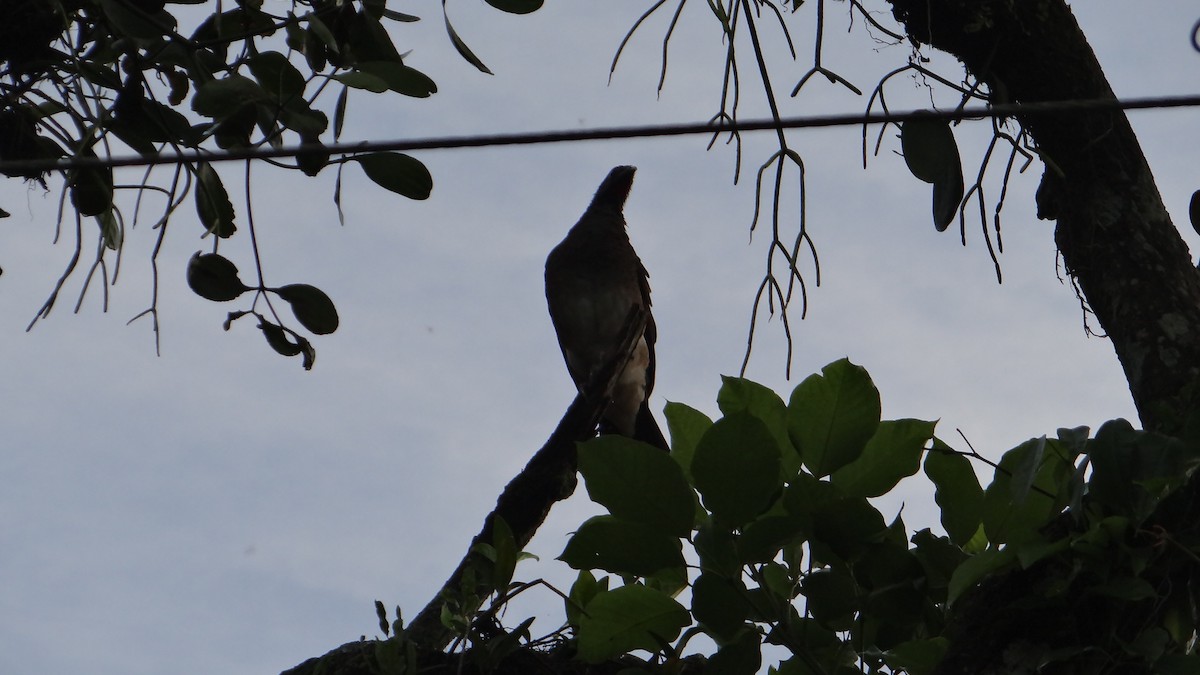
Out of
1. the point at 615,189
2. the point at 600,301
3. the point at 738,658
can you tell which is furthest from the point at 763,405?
the point at 615,189

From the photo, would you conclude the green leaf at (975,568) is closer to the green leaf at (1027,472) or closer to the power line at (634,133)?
the green leaf at (1027,472)

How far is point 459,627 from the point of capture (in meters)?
1.92

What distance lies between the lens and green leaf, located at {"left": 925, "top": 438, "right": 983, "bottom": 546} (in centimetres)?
156

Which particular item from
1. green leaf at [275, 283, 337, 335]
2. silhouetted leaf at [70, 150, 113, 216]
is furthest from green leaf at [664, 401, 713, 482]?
silhouetted leaf at [70, 150, 113, 216]

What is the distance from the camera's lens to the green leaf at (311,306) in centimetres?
177

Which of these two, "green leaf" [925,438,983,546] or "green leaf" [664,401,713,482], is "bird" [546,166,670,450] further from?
"green leaf" [925,438,983,546]

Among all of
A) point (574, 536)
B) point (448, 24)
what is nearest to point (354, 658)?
point (574, 536)

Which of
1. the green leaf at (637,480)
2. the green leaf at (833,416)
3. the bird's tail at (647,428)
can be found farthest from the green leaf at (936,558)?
the bird's tail at (647,428)

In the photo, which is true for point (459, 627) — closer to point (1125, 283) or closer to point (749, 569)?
point (749, 569)

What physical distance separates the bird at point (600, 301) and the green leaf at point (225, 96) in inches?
111

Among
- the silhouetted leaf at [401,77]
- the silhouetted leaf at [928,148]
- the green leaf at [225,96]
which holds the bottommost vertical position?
the silhouetted leaf at [928,148]

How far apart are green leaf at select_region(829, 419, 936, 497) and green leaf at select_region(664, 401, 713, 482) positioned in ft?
0.67

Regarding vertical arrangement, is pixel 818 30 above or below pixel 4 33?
below

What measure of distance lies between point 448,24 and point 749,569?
0.82 m
